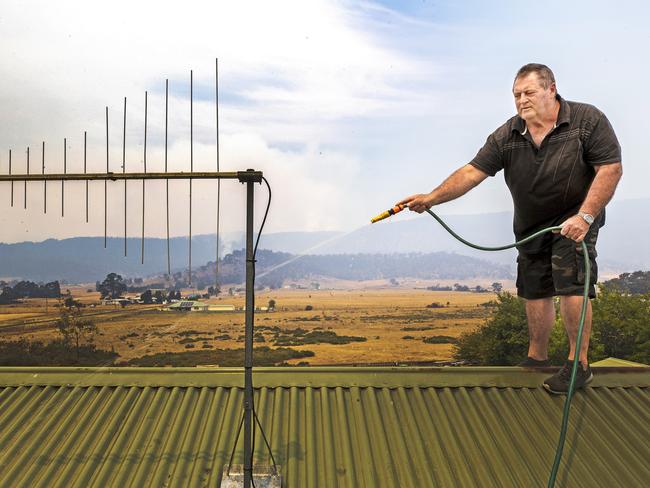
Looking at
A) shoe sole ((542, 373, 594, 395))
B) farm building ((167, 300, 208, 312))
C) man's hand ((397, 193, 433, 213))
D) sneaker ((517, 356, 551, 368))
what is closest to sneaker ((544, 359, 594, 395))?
shoe sole ((542, 373, 594, 395))

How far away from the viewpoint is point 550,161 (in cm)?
464

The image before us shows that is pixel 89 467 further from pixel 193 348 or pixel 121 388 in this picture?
pixel 193 348

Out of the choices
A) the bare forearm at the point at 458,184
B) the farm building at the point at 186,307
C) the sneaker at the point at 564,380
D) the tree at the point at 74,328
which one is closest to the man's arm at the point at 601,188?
the bare forearm at the point at 458,184

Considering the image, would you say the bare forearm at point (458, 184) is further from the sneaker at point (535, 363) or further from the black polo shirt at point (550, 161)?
the sneaker at point (535, 363)

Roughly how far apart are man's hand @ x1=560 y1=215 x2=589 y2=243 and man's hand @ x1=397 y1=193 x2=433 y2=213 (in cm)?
98

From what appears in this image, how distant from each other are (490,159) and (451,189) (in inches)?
17.0

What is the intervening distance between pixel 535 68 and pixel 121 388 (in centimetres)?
Answer: 413

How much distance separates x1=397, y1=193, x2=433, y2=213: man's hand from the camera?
14.6 ft

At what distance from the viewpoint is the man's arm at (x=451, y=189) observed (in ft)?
14.7

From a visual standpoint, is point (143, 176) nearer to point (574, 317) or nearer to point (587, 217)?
point (587, 217)

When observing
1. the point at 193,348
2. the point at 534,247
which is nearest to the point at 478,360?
the point at 193,348

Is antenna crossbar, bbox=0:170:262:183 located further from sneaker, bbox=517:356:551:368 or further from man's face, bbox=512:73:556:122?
sneaker, bbox=517:356:551:368

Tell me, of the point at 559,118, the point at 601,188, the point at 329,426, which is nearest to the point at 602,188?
the point at 601,188

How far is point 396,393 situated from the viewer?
4926 millimetres
